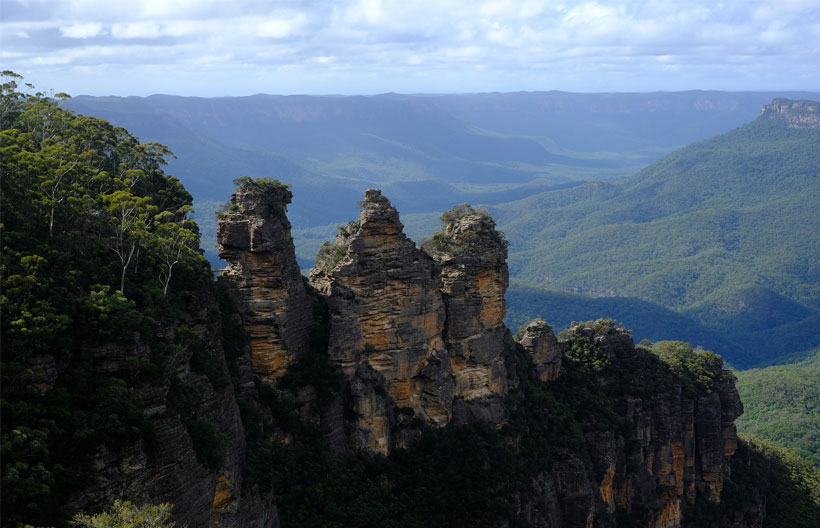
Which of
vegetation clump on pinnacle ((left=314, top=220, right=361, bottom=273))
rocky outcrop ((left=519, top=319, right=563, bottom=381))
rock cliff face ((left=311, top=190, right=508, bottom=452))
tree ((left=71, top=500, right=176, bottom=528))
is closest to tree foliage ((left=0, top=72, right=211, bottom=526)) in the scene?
tree ((left=71, top=500, right=176, bottom=528))

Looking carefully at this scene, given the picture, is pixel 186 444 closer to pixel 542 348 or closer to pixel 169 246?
pixel 169 246

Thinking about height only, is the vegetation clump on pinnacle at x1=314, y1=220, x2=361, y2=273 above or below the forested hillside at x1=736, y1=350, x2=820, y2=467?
above

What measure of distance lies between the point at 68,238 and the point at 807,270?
588 feet

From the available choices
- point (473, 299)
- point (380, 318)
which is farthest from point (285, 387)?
point (473, 299)

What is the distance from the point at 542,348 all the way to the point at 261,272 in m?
19.9

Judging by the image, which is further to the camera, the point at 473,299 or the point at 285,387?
the point at 473,299

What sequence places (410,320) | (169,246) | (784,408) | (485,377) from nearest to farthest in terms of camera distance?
(169,246) → (410,320) → (485,377) → (784,408)

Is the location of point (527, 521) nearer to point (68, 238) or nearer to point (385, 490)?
point (385, 490)

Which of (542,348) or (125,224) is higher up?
(125,224)

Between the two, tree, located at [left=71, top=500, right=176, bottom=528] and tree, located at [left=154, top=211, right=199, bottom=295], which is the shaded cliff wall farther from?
tree, located at [left=71, top=500, right=176, bottom=528]

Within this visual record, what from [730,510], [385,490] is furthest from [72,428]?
[730,510]

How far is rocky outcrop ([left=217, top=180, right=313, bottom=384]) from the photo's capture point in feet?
113

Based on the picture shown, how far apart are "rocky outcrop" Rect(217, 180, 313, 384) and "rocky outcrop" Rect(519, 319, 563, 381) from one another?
1749 cm

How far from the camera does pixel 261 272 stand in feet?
114
